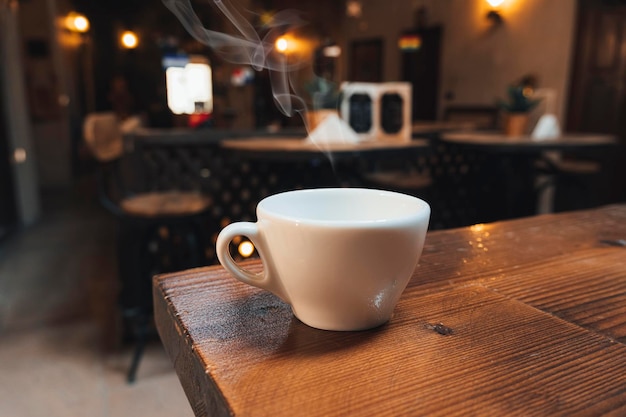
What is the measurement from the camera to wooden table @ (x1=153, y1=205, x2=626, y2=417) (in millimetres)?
293

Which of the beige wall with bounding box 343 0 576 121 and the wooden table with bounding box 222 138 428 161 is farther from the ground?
the beige wall with bounding box 343 0 576 121

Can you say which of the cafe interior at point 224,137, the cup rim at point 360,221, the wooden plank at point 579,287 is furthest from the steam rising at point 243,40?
the wooden plank at point 579,287

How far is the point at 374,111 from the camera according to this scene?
6.86 ft

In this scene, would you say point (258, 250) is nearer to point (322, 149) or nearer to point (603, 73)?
point (322, 149)

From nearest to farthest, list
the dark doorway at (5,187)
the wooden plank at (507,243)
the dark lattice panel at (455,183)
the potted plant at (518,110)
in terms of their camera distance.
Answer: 1. the wooden plank at (507,243)
2. the potted plant at (518,110)
3. the dark lattice panel at (455,183)
4. the dark doorway at (5,187)

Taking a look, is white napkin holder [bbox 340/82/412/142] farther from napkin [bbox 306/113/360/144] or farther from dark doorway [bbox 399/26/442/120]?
dark doorway [bbox 399/26/442/120]

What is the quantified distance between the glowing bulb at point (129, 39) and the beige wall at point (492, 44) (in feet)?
12.4

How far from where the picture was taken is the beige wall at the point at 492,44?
4240 millimetres

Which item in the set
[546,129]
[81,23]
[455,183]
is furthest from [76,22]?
[546,129]

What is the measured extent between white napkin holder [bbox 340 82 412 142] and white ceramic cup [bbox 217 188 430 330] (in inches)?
65.9

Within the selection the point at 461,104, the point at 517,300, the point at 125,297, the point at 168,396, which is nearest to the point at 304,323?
the point at 517,300

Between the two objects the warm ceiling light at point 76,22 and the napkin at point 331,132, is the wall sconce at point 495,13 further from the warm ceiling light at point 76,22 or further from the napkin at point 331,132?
the warm ceiling light at point 76,22

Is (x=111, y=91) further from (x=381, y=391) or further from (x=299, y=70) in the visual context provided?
(x=381, y=391)

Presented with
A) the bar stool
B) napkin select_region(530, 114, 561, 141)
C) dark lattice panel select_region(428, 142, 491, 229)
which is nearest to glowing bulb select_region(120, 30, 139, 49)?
the bar stool
